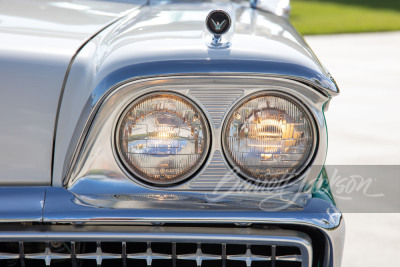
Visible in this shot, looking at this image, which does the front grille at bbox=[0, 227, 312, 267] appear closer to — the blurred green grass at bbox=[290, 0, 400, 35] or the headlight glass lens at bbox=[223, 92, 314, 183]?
the headlight glass lens at bbox=[223, 92, 314, 183]

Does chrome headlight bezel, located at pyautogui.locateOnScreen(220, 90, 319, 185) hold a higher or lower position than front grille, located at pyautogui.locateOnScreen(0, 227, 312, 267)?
higher

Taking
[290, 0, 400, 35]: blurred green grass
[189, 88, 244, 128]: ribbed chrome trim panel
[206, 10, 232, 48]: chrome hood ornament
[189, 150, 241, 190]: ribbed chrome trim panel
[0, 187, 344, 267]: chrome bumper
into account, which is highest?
[290, 0, 400, 35]: blurred green grass

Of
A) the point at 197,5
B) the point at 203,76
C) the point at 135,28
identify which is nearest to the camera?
the point at 203,76

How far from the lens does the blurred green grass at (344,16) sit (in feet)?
33.1

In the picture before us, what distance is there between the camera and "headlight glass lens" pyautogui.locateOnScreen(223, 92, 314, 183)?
4.30 ft

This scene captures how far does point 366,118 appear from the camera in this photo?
488 centimetres

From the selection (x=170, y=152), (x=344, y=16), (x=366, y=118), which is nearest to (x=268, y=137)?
(x=170, y=152)

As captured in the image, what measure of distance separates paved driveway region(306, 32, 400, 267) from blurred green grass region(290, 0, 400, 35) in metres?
0.57

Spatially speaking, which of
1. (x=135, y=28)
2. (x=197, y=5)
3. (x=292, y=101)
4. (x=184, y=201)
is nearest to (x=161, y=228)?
(x=184, y=201)

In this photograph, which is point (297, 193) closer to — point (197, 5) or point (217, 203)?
point (217, 203)

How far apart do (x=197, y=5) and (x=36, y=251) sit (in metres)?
1.11

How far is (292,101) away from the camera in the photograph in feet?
4.29

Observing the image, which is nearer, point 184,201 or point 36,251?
point 184,201

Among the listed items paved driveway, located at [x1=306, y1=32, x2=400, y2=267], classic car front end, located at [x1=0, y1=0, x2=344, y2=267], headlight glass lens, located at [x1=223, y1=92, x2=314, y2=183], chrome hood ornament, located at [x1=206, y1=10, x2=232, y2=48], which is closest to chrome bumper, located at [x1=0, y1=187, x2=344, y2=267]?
classic car front end, located at [x1=0, y1=0, x2=344, y2=267]
